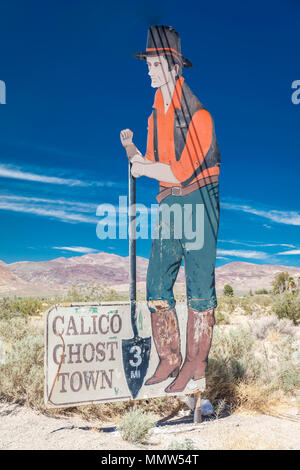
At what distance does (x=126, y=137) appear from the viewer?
6.79 meters

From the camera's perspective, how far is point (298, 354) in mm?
9406

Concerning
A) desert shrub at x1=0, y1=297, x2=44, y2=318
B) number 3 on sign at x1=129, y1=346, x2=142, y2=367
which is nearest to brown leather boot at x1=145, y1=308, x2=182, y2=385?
number 3 on sign at x1=129, y1=346, x2=142, y2=367

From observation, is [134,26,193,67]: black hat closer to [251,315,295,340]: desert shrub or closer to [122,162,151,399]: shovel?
[122,162,151,399]: shovel

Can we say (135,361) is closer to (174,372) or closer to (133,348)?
(133,348)

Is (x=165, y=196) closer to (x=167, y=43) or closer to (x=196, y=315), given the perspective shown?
(x=196, y=315)

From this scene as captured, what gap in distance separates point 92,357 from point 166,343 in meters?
1.16

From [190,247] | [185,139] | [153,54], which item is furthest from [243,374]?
[153,54]

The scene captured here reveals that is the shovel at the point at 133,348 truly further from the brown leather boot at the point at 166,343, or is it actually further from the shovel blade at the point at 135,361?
the brown leather boot at the point at 166,343

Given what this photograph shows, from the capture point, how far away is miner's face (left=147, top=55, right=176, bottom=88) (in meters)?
6.86

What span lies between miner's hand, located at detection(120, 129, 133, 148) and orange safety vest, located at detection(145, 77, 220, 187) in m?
0.38

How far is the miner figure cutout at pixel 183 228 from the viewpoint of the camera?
655cm

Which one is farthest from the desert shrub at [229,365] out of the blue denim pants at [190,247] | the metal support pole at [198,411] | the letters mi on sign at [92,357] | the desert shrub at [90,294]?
the desert shrub at [90,294]

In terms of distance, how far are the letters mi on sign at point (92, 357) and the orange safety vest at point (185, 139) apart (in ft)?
7.23
